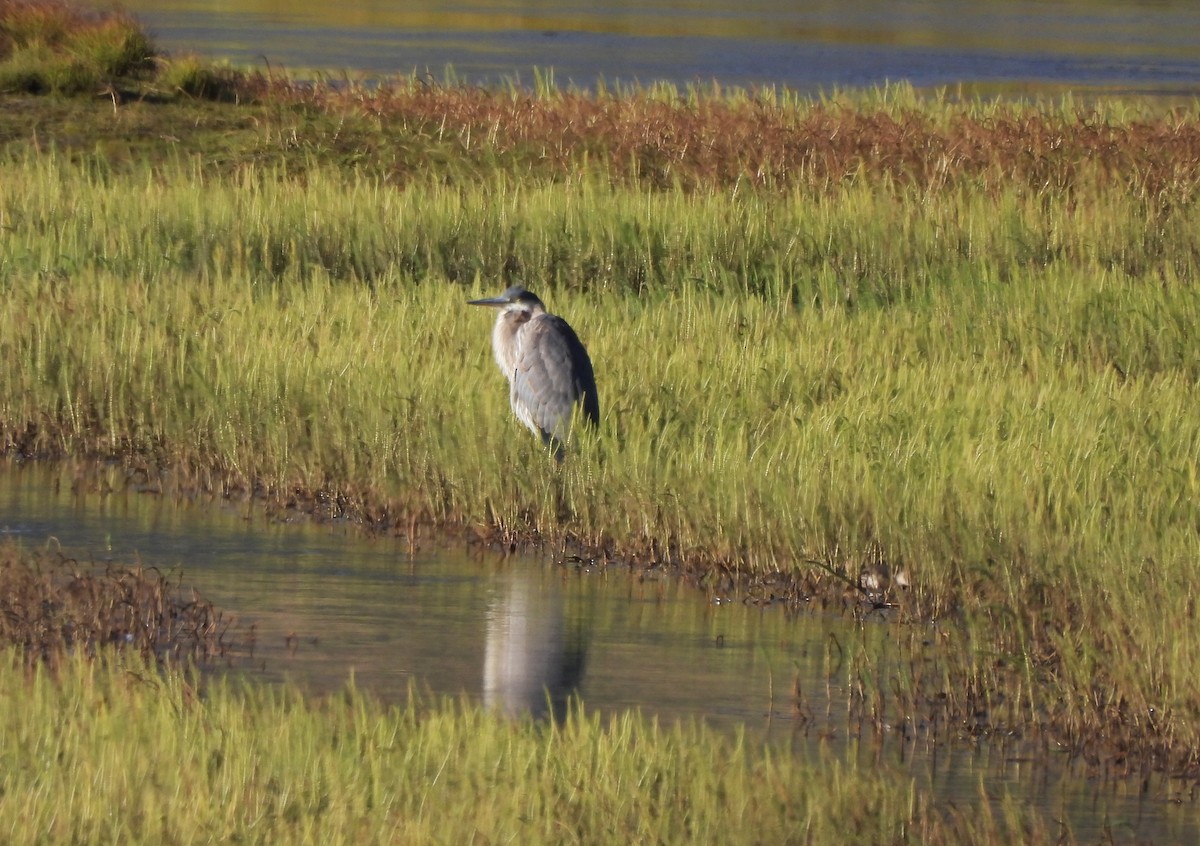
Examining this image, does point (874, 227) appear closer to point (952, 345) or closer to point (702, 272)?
point (702, 272)

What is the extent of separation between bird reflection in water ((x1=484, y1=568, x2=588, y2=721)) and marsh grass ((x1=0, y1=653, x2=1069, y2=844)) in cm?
49

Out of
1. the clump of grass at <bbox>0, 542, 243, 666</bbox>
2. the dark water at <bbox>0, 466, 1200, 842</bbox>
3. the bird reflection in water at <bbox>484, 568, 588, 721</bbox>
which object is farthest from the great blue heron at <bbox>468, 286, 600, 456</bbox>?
the clump of grass at <bbox>0, 542, 243, 666</bbox>

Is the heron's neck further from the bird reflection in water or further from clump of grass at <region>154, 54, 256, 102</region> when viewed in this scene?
clump of grass at <region>154, 54, 256, 102</region>

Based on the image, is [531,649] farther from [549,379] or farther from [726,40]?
[726,40]

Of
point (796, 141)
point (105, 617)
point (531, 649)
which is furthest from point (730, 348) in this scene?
point (796, 141)

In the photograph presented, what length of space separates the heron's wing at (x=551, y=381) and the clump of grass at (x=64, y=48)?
10517 millimetres

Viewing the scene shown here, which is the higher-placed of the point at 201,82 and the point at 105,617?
the point at 201,82

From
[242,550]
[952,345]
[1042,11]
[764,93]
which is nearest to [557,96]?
[764,93]

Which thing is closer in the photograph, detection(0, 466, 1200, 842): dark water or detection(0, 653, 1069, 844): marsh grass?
detection(0, 653, 1069, 844): marsh grass

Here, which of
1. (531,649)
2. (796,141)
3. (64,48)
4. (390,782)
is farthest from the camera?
(64,48)

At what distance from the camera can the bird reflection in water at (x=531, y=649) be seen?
555 centimetres

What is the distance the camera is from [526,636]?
620cm

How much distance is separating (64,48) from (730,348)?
1129 centimetres

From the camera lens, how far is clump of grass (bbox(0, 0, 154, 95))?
16891 mm
